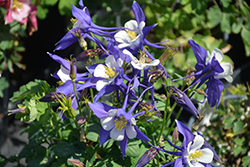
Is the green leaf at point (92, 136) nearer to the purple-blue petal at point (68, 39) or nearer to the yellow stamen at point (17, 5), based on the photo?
the purple-blue petal at point (68, 39)

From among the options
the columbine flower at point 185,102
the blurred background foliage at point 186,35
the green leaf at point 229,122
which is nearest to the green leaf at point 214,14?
the blurred background foliage at point 186,35

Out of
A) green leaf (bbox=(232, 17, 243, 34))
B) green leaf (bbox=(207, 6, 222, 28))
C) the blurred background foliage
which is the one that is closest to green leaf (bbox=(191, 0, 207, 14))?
the blurred background foliage

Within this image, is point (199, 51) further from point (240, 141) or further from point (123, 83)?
point (240, 141)

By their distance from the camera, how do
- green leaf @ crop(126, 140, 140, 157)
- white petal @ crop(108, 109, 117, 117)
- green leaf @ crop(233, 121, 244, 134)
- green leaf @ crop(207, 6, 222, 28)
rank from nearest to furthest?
white petal @ crop(108, 109, 117, 117)
green leaf @ crop(126, 140, 140, 157)
green leaf @ crop(233, 121, 244, 134)
green leaf @ crop(207, 6, 222, 28)

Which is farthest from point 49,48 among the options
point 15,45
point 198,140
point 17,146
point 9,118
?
point 198,140

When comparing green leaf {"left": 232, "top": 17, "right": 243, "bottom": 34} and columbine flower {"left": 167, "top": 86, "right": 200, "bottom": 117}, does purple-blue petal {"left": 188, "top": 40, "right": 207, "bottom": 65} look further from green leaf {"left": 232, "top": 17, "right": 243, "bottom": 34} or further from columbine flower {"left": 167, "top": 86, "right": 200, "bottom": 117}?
green leaf {"left": 232, "top": 17, "right": 243, "bottom": 34}
